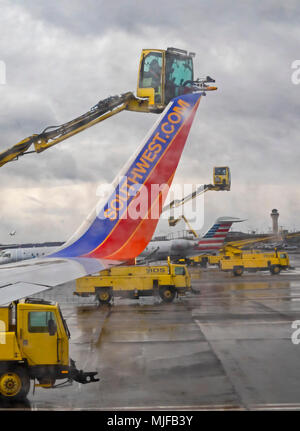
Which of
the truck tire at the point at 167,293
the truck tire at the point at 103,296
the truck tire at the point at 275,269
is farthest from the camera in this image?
the truck tire at the point at 275,269

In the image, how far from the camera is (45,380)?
959 centimetres

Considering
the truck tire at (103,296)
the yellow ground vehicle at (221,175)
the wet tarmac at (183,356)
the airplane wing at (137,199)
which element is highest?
the yellow ground vehicle at (221,175)

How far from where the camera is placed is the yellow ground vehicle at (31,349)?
30.2 feet

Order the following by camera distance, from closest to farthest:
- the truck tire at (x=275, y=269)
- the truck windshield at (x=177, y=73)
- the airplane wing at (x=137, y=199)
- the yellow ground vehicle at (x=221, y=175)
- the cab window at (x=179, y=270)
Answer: the airplane wing at (x=137, y=199) < the truck windshield at (x=177, y=73) < the cab window at (x=179, y=270) < the truck tire at (x=275, y=269) < the yellow ground vehicle at (x=221, y=175)

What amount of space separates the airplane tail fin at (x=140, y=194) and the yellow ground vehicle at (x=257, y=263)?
36.2 meters

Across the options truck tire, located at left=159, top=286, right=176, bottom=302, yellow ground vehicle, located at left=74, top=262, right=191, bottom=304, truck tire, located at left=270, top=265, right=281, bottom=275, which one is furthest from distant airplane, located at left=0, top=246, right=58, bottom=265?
truck tire, located at left=270, top=265, right=281, bottom=275

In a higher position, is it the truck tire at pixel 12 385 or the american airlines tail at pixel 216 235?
the american airlines tail at pixel 216 235

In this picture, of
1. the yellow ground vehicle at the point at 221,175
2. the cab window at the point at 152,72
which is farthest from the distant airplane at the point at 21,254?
the cab window at the point at 152,72

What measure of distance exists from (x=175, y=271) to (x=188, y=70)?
62.5ft

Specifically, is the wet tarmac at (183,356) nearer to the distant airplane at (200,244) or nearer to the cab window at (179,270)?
the cab window at (179,270)

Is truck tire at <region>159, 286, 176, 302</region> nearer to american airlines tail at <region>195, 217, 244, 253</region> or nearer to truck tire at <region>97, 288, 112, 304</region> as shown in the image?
truck tire at <region>97, 288, 112, 304</region>

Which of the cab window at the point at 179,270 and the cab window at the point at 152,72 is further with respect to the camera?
the cab window at the point at 179,270

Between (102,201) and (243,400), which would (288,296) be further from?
(102,201)

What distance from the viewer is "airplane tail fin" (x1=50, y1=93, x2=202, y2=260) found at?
710 cm
